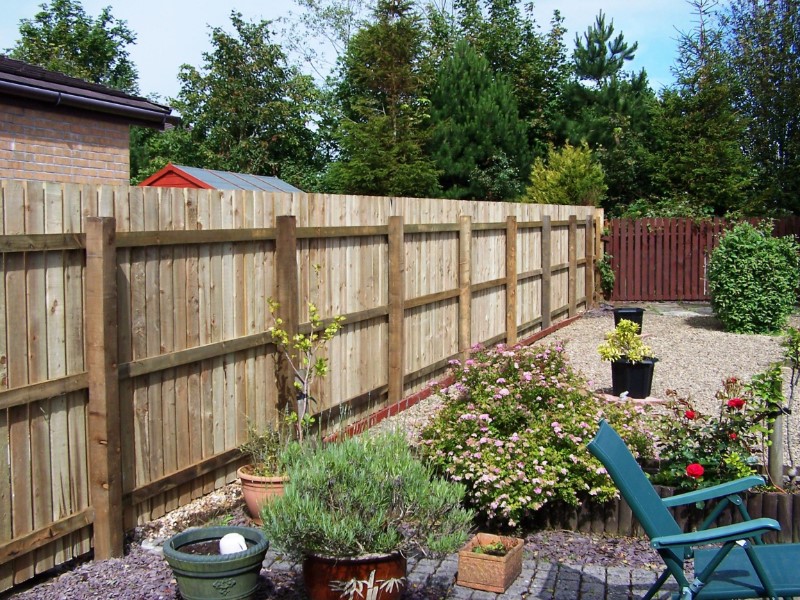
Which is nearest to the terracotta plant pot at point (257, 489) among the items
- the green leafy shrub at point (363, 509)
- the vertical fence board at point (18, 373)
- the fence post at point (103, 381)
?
the fence post at point (103, 381)

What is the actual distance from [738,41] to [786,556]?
107 feet

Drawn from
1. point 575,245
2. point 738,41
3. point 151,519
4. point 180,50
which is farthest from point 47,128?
point 180,50

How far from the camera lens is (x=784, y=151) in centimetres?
2906

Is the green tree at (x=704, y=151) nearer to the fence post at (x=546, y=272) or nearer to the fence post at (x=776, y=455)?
the fence post at (x=546, y=272)

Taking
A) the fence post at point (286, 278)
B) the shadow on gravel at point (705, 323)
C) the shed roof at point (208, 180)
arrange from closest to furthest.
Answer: the fence post at point (286, 278)
the shed roof at point (208, 180)
the shadow on gravel at point (705, 323)

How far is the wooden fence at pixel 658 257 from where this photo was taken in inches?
779

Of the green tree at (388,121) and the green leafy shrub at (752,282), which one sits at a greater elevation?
the green tree at (388,121)

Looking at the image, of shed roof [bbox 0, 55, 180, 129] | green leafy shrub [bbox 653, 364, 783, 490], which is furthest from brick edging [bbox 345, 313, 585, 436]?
shed roof [bbox 0, 55, 180, 129]

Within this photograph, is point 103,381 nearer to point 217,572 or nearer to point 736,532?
point 217,572

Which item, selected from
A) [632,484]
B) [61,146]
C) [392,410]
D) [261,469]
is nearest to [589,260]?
[392,410]

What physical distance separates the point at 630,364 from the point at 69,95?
21.5 ft

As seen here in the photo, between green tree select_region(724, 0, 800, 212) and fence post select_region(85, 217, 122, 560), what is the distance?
960 inches

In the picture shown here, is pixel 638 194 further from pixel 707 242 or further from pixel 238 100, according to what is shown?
pixel 238 100

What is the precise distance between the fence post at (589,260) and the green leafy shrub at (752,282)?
10.7 feet
